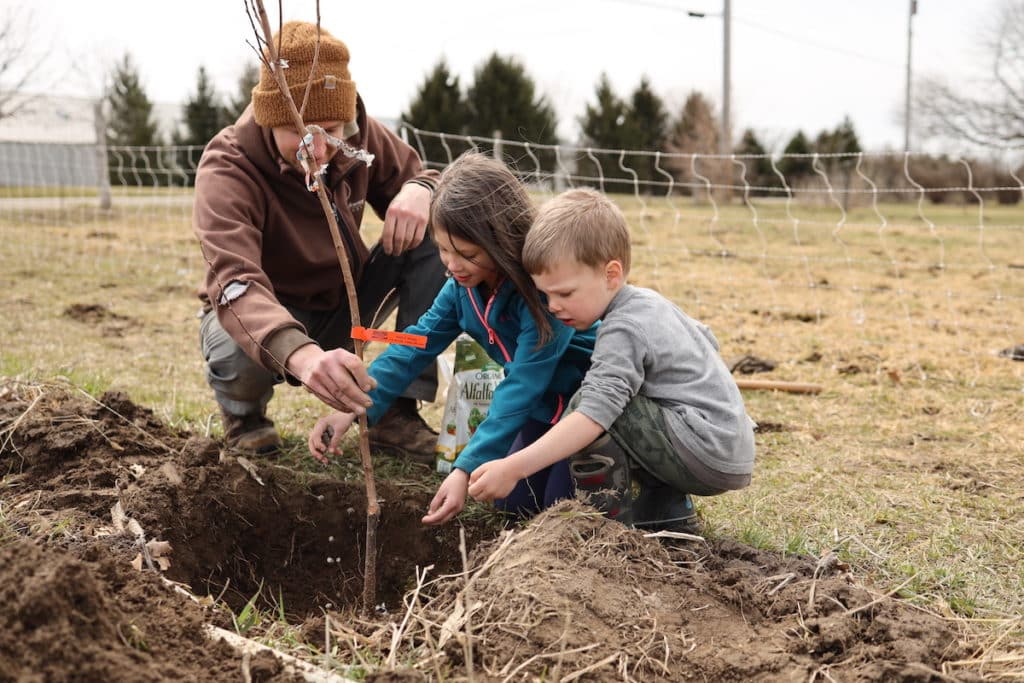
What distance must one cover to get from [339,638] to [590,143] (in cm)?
2658

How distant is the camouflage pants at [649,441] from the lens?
241cm

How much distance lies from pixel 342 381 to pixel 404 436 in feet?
3.89

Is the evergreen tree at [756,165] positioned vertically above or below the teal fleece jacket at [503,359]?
above

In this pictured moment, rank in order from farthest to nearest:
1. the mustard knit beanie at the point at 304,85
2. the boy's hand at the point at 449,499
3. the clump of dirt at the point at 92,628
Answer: the mustard knit beanie at the point at 304,85
the boy's hand at the point at 449,499
the clump of dirt at the point at 92,628

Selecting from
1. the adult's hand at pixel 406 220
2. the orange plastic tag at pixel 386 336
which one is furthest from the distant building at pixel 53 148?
the orange plastic tag at pixel 386 336

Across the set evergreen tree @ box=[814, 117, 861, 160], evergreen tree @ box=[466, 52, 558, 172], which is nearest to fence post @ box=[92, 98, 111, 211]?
A: evergreen tree @ box=[466, 52, 558, 172]

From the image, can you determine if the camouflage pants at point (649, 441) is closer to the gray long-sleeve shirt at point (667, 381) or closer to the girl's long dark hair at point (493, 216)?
the gray long-sleeve shirt at point (667, 381)

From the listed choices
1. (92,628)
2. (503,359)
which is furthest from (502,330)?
(92,628)

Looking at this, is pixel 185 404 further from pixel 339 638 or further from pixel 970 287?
pixel 970 287

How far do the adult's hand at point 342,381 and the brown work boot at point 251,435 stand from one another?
109 cm

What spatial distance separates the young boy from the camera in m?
2.34

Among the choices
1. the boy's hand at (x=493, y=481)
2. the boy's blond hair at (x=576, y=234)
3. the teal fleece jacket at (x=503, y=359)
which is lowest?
the boy's hand at (x=493, y=481)

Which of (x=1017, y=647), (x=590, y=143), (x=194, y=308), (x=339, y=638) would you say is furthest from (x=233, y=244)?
(x=590, y=143)

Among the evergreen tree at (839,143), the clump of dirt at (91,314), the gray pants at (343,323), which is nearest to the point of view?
the gray pants at (343,323)
